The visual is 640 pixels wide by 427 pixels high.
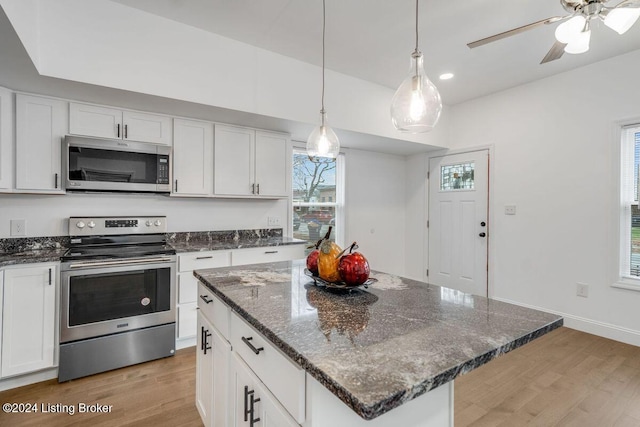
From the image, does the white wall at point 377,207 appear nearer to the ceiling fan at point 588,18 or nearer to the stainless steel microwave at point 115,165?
the stainless steel microwave at point 115,165

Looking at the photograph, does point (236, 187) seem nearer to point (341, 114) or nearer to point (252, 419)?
point (341, 114)

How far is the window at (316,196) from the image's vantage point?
13.9ft

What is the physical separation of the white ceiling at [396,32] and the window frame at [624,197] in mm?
819

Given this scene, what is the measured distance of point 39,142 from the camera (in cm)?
241

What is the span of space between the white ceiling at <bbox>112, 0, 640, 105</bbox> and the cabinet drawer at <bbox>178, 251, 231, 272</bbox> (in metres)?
1.91

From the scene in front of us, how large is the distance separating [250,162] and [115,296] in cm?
→ 171

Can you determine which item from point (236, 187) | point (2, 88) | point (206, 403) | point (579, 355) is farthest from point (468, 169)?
point (2, 88)

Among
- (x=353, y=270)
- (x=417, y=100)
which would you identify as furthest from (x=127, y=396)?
(x=417, y=100)

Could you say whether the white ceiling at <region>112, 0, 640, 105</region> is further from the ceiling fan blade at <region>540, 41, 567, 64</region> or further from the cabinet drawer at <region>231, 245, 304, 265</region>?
the cabinet drawer at <region>231, 245, 304, 265</region>

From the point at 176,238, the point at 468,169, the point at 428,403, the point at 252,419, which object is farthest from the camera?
the point at 468,169

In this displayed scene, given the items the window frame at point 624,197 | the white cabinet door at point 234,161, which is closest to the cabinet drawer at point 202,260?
the white cabinet door at point 234,161

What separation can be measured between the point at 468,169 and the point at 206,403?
13.5 feet

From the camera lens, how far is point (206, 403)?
1.67 m

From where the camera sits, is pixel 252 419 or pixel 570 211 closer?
pixel 252 419
